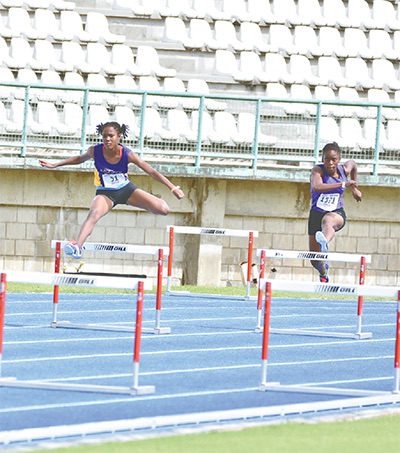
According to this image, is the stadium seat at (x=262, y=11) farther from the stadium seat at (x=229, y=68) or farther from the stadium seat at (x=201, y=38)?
the stadium seat at (x=229, y=68)

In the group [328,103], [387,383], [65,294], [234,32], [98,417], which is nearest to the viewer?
[98,417]

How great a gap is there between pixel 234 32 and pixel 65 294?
814cm

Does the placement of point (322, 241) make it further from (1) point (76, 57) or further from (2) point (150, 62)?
(2) point (150, 62)

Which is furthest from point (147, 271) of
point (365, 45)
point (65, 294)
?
point (365, 45)

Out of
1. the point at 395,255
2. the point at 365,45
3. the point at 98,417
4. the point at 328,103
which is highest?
the point at 365,45

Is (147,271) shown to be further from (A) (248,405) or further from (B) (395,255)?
(A) (248,405)

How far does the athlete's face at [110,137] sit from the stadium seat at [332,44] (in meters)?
10.3

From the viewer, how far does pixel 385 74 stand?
24.6 metres

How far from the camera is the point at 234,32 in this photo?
81.1 feet

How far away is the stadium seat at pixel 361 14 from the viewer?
2547 centimetres

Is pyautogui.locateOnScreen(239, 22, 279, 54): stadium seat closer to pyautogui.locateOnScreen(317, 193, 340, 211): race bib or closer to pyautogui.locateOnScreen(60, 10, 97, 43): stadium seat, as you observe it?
pyautogui.locateOnScreen(60, 10, 97, 43): stadium seat

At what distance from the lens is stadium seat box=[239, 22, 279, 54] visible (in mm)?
24453

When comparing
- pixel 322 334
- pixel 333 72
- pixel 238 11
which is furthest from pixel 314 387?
pixel 238 11

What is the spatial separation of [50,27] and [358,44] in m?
5.23
